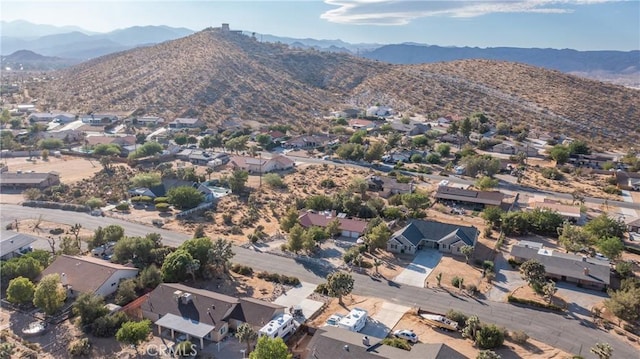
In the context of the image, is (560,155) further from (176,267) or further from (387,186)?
(176,267)

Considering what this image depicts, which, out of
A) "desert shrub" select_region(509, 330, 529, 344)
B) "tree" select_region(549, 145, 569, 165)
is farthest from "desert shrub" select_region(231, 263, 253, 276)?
"tree" select_region(549, 145, 569, 165)

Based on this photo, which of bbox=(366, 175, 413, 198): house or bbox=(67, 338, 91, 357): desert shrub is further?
bbox=(366, 175, 413, 198): house

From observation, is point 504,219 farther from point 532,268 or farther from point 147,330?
point 147,330

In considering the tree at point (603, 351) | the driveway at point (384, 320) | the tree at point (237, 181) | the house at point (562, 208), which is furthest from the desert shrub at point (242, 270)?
the house at point (562, 208)

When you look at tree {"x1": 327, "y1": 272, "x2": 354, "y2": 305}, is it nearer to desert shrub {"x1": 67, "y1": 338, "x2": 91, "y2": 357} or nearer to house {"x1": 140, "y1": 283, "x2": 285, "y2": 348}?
house {"x1": 140, "y1": 283, "x2": 285, "y2": 348}

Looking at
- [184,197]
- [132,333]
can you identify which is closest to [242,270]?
[132,333]

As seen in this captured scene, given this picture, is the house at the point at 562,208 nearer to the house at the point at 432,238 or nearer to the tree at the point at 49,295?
the house at the point at 432,238

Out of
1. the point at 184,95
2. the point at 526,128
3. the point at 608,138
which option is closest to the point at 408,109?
the point at 526,128
